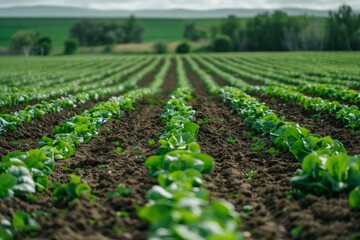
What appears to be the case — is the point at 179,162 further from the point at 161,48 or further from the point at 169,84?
the point at 161,48

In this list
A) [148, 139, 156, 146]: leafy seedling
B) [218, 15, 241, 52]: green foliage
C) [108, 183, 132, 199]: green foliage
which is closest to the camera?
[108, 183, 132, 199]: green foliage

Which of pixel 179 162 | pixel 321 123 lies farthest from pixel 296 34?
pixel 179 162

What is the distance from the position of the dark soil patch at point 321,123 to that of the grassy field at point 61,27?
107769 mm

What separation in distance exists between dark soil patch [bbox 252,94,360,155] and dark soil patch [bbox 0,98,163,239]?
10.6ft

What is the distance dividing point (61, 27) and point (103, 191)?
142003 millimetres

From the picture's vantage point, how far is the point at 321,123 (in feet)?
33.2

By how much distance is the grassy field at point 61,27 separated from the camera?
126 metres

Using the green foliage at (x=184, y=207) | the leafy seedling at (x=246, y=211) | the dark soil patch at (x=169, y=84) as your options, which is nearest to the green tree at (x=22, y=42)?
the dark soil patch at (x=169, y=84)

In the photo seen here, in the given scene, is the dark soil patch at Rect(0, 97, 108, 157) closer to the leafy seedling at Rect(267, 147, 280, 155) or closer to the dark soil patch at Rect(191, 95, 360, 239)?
the dark soil patch at Rect(191, 95, 360, 239)

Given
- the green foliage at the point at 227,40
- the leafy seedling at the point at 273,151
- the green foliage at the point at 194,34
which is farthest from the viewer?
the green foliage at the point at 194,34

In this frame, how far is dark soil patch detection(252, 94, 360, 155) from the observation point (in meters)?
8.04

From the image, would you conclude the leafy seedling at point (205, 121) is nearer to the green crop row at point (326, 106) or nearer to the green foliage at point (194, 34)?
the green crop row at point (326, 106)

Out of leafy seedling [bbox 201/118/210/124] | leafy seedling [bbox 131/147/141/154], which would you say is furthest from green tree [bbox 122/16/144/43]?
leafy seedling [bbox 131/147/141/154]

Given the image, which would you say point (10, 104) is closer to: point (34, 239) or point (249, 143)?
point (249, 143)
